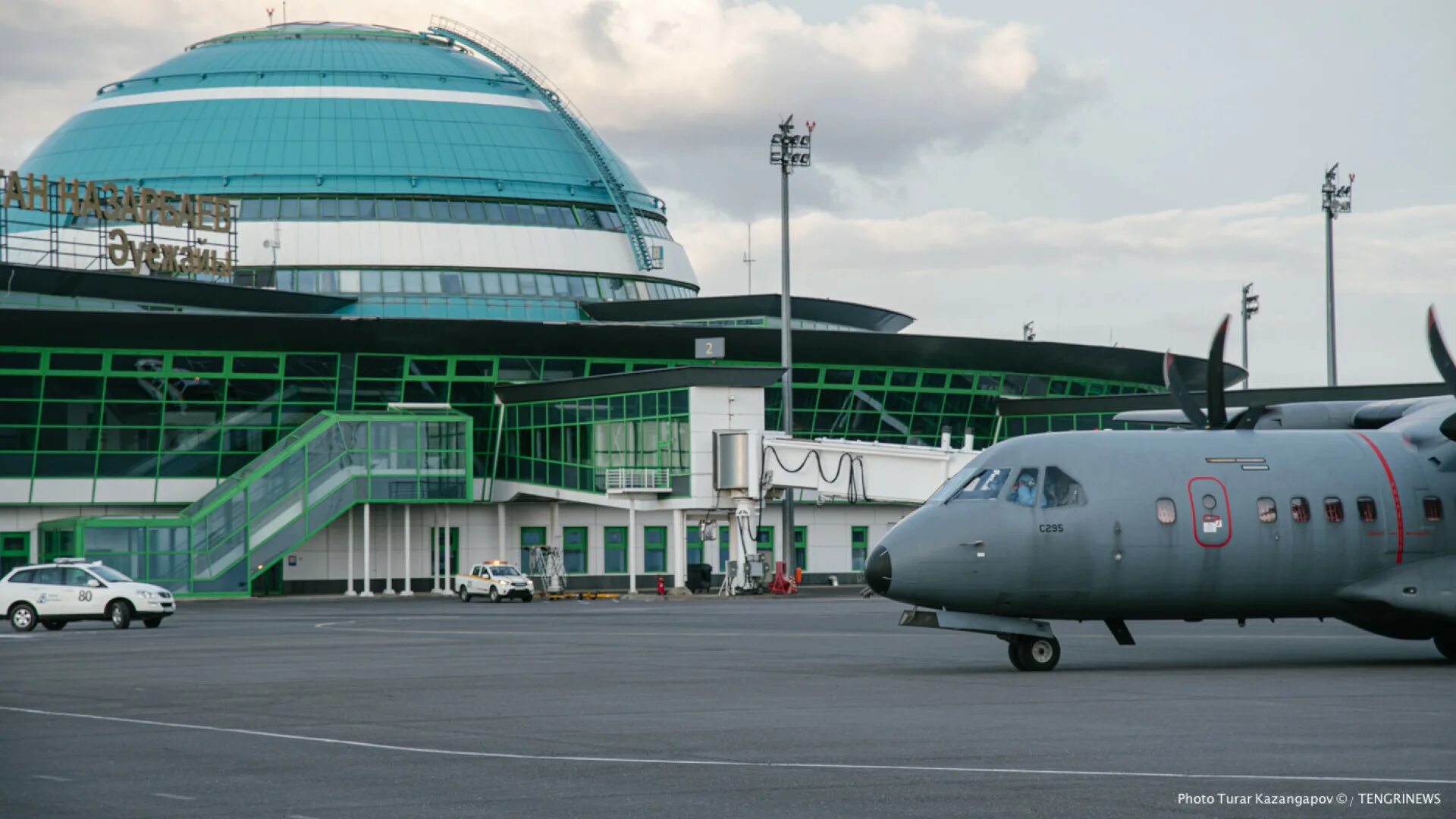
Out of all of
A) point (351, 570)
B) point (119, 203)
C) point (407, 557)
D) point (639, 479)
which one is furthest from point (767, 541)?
point (119, 203)

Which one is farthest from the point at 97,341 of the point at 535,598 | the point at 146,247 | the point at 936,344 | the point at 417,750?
the point at 417,750

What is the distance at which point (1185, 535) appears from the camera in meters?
25.1

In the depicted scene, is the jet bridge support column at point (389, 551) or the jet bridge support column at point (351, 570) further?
the jet bridge support column at point (389, 551)

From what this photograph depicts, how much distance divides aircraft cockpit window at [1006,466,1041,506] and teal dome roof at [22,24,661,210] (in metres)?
63.4

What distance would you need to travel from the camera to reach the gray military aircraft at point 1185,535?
80.5 feet

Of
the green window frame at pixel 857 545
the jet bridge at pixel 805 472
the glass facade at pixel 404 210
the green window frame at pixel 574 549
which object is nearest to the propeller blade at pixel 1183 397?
the jet bridge at pixel 805 472

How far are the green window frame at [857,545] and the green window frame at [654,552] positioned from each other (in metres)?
8.92

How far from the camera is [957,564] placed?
24359 millimetres

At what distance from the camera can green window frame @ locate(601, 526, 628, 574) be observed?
7375 centimetres

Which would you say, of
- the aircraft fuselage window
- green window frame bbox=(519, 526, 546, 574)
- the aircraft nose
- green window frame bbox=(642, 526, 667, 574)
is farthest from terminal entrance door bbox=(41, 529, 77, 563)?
the aircraft fuselage window

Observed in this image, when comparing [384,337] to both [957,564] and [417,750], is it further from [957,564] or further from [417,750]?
[417,750]

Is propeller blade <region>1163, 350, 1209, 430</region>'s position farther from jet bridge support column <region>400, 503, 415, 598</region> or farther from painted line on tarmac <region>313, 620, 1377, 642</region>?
jet bridge support column <region>400, 503, 415, 598</region>

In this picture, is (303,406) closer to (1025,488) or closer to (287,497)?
(287,497)

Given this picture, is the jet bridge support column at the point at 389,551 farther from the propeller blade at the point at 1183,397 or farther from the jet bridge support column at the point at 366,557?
the propeller blade at the point at 1183,397
